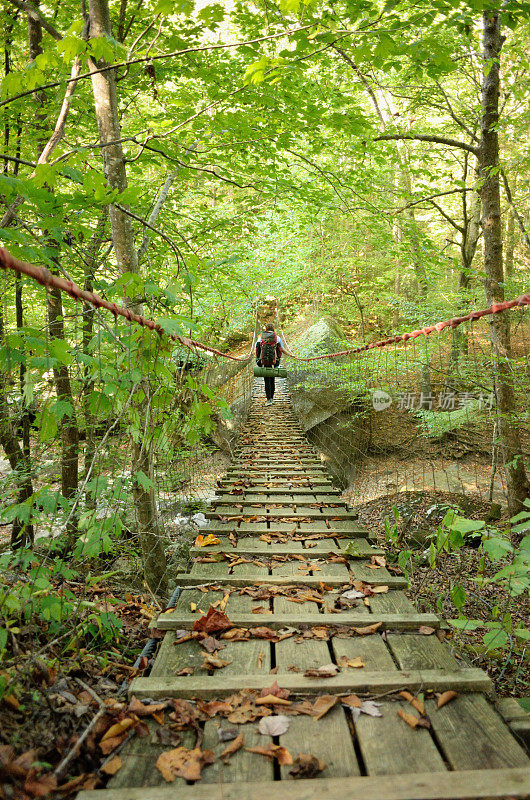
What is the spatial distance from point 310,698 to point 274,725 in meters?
0.15

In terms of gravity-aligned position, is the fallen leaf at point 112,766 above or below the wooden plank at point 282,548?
above

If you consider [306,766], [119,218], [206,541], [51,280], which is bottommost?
[206,541]

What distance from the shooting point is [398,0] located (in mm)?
2180

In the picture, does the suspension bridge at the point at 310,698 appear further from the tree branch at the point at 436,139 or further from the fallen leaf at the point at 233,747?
the tree branch at the point at 436,139

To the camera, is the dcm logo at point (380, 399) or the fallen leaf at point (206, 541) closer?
the fallen leaf at point (206, 541)

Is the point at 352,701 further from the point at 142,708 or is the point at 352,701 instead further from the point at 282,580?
the point at 282,580

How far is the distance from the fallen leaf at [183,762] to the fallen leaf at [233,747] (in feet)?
0.10

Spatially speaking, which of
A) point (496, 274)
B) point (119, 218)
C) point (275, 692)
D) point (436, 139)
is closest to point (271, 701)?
point (275, 692)

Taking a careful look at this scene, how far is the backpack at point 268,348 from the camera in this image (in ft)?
22.9

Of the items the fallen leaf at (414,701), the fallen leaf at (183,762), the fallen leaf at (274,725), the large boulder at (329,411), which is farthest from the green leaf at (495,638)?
the large boulder at (329,411)

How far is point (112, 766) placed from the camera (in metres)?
1.00

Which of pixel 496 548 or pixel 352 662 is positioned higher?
pixel 496 548

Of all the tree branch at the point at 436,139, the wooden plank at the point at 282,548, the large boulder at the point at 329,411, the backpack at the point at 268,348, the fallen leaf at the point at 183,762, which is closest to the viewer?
the fallen leaf at the point at 183,762

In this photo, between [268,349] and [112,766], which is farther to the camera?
[268,349]
